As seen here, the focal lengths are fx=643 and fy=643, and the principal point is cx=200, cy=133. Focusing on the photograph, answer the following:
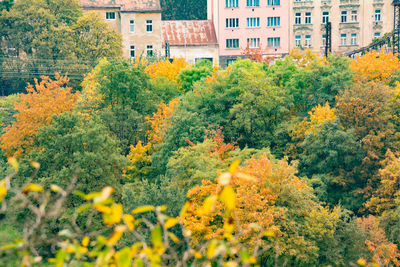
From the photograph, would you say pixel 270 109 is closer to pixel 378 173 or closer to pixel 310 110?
pixel 310 110

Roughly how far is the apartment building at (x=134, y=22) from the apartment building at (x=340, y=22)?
19.3m

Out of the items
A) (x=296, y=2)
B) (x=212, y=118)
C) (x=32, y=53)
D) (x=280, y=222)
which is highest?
(x=296, y=2)

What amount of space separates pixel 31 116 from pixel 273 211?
26746 millimetres

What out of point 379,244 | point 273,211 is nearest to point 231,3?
point 273,211

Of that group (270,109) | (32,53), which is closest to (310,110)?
(270,109)

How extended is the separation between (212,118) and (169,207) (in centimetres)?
1382

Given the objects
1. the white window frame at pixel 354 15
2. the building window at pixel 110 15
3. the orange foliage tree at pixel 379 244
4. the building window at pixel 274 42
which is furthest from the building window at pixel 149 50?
the orange foliage tree at pixel 379 244

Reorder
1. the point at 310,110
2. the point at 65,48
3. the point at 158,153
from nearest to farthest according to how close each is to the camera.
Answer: the point at 158,153
the point at 310,110
the point at 65,48

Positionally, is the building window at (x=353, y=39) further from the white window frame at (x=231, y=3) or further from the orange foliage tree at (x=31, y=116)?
the orange foliage tree at (x=31, y=116)

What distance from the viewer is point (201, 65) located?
6612cm

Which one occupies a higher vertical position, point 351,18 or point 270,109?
point 351,18

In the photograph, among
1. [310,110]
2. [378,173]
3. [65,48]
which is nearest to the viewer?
[378,173]

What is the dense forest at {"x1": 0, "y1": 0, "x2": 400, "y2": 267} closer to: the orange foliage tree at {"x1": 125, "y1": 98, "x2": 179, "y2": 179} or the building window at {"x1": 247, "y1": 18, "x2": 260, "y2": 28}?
the orange foliage tree at {"x1": 125, "y1": 98, "x2": 179, "y2": 179}

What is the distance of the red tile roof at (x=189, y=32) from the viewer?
84688 millimetres
